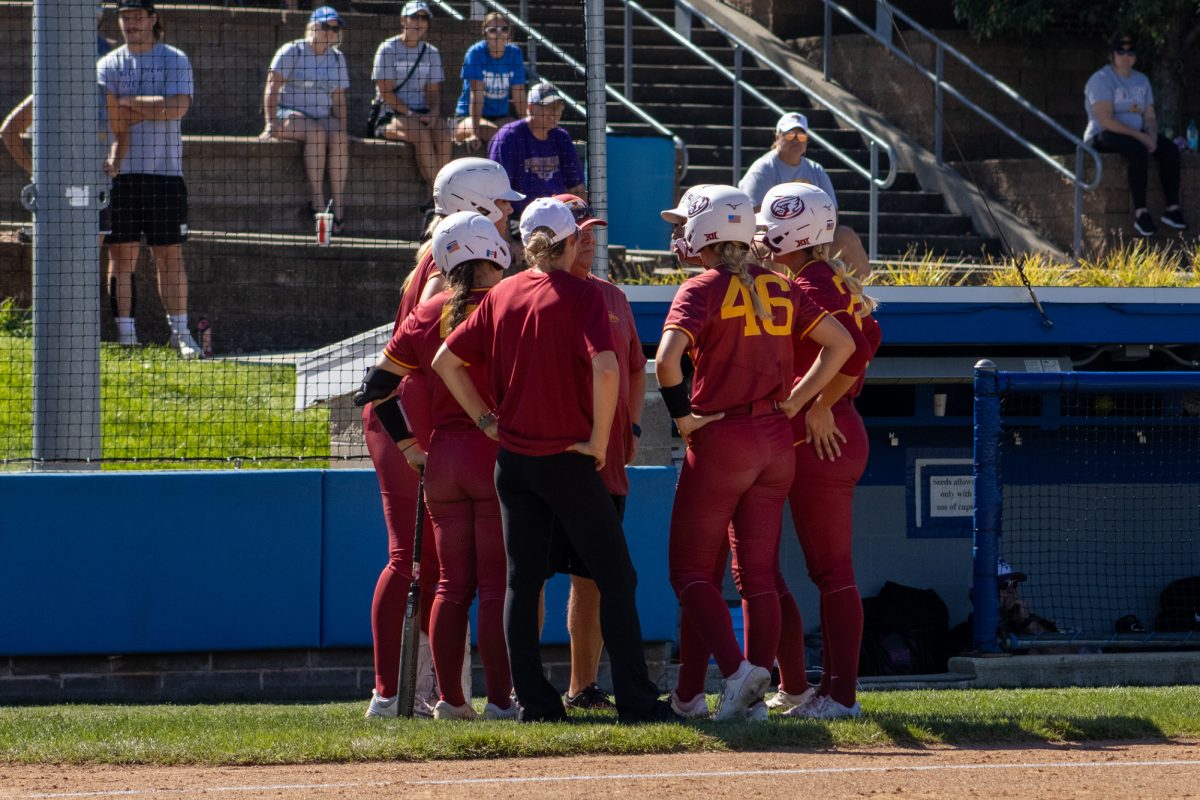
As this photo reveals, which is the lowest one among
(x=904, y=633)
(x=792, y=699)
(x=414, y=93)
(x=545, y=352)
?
(x=904, y=633)

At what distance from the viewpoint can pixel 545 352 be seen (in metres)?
Answer: 6.14

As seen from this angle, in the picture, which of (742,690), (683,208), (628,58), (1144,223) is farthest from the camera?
(628,58)

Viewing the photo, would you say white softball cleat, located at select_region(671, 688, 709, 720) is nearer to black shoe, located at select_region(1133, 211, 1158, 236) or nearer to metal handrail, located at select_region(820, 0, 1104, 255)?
metal handrail, located at select_region(820, 0, 1104, 255)

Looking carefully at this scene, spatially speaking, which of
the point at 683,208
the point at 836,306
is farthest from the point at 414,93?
the point at 836,306

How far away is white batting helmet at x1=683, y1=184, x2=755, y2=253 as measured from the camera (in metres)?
6.39

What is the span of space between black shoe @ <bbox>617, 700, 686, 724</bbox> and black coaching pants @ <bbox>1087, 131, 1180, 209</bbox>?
31.2 feet

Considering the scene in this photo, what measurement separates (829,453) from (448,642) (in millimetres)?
1659

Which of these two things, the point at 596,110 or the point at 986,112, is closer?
the point at 596,110

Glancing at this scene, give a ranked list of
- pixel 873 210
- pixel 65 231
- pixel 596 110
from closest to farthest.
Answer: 1. pixel 596 110
2. pixel 65 231
3. pixel 873 210

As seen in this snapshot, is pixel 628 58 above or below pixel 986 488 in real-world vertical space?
above

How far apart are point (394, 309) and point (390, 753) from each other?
6555mm

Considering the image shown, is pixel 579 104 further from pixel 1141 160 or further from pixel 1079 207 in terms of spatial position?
pixel 1141 160

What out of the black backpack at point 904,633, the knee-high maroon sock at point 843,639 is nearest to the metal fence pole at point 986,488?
the black backpack at point 904,633

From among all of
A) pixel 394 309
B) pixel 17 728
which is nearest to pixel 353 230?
pixel 394 309
